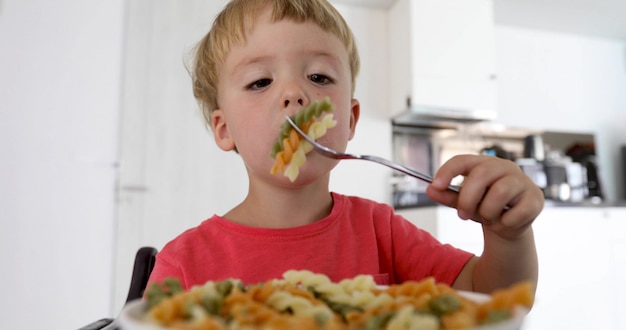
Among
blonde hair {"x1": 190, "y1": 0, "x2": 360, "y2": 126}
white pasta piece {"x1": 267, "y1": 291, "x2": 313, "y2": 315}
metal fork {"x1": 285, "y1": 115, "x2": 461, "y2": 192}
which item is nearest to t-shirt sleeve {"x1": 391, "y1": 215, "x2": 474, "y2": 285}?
metal fork {"x1": 285, "y1": 115, "x2": 461, "y2": 192}

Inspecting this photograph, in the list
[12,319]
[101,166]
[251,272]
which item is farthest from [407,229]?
[12,319]

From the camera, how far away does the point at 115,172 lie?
2.66 metres

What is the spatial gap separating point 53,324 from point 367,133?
2065mm

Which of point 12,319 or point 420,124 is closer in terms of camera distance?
point 12,319

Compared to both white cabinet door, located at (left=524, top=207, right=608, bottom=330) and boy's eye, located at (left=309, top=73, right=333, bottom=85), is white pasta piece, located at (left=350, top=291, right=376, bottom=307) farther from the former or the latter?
white cabinet door, located at (left=524, top=207, right=608, bottom=330)

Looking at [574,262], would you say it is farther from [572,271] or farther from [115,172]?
[115,172]

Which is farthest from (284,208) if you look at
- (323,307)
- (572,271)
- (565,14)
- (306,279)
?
(565,14)

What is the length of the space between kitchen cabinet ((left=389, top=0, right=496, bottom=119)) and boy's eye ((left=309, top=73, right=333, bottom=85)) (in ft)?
6.84

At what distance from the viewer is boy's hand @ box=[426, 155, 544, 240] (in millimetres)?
554

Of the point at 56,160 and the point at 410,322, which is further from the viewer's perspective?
the point at 56,160

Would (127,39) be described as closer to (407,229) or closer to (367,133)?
(367,133)

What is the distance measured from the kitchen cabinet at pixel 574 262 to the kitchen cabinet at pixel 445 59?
731 millimetres

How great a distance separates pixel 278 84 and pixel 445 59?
2387 mm

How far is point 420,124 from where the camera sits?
127 inches
